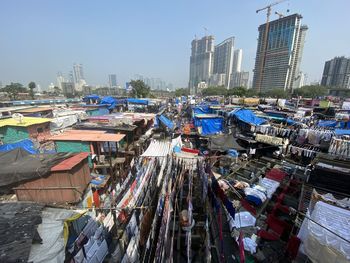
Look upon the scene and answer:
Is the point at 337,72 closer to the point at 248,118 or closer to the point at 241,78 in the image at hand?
the point at 241,78

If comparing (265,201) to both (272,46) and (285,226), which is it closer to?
(285,226)

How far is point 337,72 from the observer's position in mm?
88312

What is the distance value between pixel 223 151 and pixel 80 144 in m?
10.9

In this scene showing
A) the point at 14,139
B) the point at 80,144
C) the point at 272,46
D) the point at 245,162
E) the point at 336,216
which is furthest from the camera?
the point at 272,46

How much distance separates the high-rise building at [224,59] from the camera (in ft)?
392

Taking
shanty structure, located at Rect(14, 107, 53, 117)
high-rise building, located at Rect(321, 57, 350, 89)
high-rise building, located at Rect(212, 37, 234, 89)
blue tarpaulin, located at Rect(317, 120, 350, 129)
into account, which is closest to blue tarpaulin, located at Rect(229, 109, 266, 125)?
blue tarpaulin, located at Rect(317, 120, 350, 129)

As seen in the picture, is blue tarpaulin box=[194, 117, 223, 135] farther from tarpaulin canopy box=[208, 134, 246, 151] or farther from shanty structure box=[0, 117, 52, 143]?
shanty structure box=[0, 117, 52, 143]

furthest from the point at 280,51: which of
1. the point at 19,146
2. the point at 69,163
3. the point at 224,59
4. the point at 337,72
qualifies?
the point at 19,146

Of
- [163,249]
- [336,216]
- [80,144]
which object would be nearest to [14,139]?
[80,144]

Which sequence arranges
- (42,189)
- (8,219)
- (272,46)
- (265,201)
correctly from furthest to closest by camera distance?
(272,46)
(265,201)
(42,189)
(8,219)

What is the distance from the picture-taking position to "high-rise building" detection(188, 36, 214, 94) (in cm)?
13512

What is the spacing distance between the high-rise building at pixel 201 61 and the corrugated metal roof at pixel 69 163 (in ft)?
431

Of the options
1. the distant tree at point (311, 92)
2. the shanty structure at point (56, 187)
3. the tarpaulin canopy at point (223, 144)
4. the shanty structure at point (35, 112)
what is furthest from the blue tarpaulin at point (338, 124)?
the distant tree at point (311, 92)

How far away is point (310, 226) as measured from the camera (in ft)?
14.3
